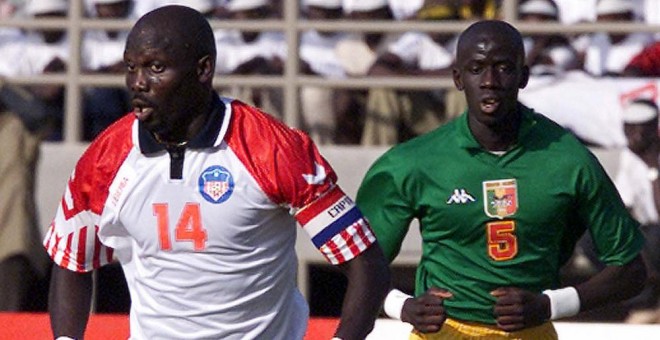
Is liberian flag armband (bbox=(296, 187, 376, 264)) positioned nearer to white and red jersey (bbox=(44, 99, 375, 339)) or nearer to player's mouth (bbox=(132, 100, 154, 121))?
white and red jersey (bbox=(44, 99, 375, 339))

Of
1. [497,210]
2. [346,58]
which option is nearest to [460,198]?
[497,210]

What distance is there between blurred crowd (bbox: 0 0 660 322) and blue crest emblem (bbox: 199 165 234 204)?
20.8ft

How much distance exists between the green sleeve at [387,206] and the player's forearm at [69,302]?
153cm

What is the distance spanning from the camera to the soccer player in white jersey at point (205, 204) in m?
4.98

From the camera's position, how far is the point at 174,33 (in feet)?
16.3

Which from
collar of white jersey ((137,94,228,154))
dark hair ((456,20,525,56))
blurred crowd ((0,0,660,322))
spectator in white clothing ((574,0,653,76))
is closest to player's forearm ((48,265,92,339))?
collar of white jersey ((137,94,228,154))

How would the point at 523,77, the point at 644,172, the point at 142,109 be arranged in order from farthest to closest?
the point at 644,172
the point at 523,77
the point at 142,109

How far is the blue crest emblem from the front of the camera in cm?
505

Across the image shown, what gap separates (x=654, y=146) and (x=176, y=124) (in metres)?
6.36

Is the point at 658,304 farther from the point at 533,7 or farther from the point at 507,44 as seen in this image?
the point at 507,44

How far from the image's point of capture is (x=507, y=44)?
20.8 ft

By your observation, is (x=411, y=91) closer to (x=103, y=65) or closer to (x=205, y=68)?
(x=103, y=65)

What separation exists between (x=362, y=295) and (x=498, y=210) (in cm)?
159

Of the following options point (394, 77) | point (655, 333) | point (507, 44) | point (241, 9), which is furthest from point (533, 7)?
point (507, 44)
